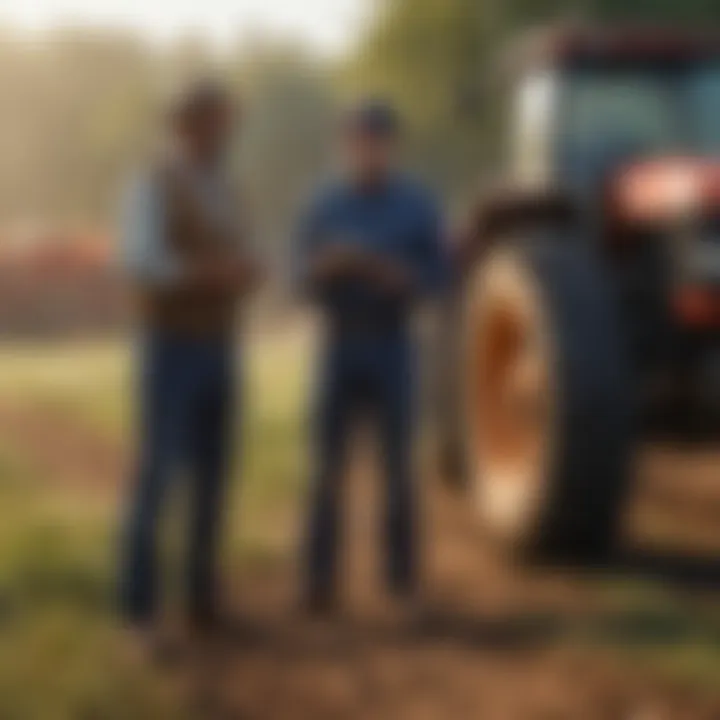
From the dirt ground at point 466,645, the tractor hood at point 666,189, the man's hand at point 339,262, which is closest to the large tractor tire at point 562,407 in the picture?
the dirt ground at point 466,645

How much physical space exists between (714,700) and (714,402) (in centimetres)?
177

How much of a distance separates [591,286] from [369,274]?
0.84 m

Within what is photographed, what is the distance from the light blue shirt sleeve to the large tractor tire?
49.1 inches

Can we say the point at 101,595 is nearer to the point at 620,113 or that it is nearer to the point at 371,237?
the point at 371,237

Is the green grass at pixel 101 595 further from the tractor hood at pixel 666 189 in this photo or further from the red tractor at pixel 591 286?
the tractor hood at pixel 666 189

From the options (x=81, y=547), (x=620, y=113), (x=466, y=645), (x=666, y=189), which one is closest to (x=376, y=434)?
(x=466, y=645)

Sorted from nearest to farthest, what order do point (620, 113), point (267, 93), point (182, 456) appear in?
point (182, 456), point (620, 113), point (267, 93)

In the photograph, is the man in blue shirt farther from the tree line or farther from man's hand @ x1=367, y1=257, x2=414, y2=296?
the tree line

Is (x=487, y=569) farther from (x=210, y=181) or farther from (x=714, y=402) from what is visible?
(x=210, y=181)

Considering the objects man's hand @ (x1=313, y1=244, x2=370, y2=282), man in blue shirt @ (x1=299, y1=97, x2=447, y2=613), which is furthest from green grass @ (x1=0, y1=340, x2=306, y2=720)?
man's hand @ (x1=313, y1=244, x2=370, y2=282)

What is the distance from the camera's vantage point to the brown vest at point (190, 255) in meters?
4.14

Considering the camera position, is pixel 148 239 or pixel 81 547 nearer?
pixel 148 239

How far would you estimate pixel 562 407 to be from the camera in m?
4.87

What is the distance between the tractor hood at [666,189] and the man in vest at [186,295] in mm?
1414
